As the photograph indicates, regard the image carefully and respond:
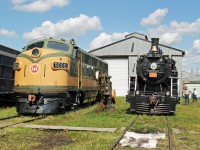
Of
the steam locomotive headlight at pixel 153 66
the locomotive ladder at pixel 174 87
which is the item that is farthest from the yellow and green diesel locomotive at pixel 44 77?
the locomotive ladder at pixel 174 87

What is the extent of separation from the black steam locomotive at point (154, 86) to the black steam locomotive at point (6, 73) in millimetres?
7133

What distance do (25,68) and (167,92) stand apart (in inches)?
270

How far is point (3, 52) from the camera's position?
1998 centimetres

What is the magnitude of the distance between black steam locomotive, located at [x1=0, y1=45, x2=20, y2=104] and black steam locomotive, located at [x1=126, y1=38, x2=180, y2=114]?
713 centimetres

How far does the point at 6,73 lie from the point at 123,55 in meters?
24.0

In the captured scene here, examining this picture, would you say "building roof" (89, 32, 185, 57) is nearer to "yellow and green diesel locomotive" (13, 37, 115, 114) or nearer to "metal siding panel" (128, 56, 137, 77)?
"metal siding panel" (128, 56, 137, 77)

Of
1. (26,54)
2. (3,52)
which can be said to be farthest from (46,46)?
(3,52)

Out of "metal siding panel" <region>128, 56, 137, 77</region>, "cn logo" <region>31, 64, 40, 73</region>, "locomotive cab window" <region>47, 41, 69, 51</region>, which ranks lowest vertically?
"cn logo" <region>31, 64, 40, 73</region>

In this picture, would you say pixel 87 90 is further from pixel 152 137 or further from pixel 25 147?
pixel 25 147

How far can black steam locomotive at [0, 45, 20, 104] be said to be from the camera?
1948cm

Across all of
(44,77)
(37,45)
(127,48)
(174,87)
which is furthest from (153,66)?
(127,48)

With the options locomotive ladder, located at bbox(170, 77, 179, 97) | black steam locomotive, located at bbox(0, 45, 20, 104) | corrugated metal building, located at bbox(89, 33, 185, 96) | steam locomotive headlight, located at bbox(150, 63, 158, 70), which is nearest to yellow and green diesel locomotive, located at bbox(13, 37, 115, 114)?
black steam locomotive, located at bbox(0, 45, 20, 104)

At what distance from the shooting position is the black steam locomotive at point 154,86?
1695 cm

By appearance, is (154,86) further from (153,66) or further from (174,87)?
(153,66)
